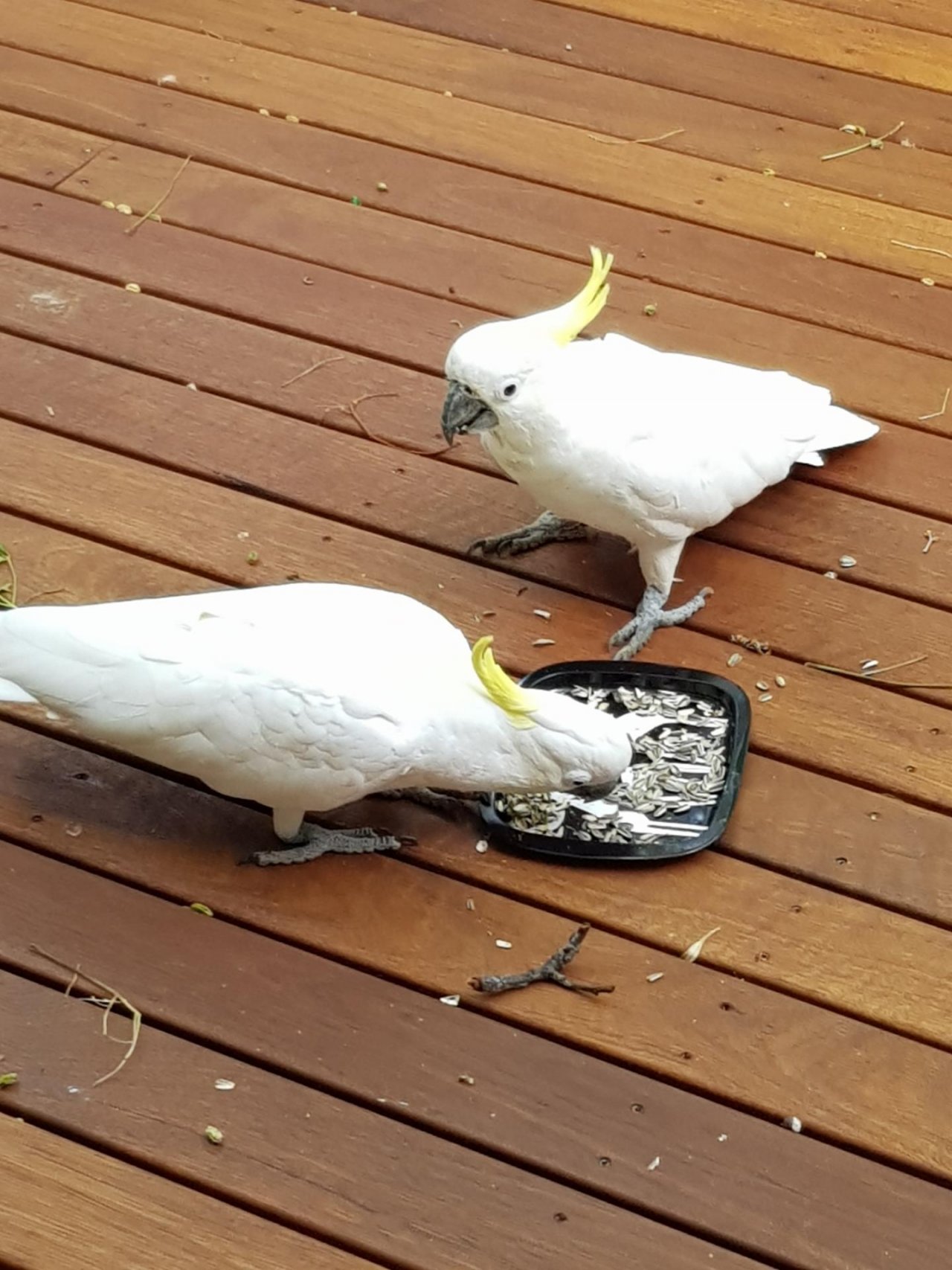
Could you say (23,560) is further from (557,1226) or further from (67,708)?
(557,1226)

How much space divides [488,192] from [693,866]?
1340mm

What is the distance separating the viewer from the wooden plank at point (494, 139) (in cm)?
250

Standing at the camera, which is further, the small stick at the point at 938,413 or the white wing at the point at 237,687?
the small stick at the point at 938,413

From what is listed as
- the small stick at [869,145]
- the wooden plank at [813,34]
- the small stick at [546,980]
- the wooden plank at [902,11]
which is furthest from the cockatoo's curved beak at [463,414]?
the wooden plank at [902,11]

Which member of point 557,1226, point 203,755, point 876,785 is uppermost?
point 203,755

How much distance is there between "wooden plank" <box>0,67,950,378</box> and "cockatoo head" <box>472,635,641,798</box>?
92 cm

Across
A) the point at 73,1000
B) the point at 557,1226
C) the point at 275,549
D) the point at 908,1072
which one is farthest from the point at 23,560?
the point at 908,1072

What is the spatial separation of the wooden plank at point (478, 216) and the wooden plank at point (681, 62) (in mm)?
416

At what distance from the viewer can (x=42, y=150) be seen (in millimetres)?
2510

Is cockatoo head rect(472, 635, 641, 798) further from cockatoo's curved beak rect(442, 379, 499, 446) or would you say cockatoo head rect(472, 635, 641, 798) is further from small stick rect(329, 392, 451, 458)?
small stick rect(329, 392, 451, 458)

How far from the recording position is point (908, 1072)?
1490mm

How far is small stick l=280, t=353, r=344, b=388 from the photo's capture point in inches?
85.8

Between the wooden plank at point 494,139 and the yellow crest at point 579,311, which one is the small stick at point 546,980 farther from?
the wooden plank at point 494,139

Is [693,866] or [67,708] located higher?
[67,708]
